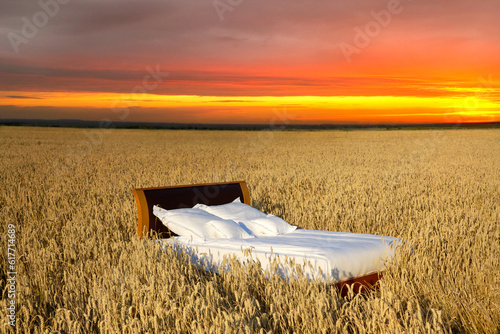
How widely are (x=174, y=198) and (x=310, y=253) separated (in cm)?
256

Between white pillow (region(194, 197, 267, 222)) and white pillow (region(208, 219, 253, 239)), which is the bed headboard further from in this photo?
white pillow (region(208, 219, 253, 239))

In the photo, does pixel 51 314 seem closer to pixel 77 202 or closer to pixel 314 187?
pixel 77 202

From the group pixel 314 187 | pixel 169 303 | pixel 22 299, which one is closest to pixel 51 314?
pixel 22 299

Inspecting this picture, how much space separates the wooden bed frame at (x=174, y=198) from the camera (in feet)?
18.8

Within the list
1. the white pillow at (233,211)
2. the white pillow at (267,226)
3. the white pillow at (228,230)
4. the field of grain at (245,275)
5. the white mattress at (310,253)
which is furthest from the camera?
the white pillow at (233,211)

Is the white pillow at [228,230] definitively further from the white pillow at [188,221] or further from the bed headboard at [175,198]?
the bed headboard at [175,198]

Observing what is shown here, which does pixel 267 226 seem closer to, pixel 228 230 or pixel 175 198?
pixel 228 230

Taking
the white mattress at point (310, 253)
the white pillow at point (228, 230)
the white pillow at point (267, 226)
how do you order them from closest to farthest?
the white mattress at point (310, 253) < the white pillow at point (228, 230) < the white pillow at point (267, 226)

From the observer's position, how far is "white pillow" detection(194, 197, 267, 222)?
19.9 feet

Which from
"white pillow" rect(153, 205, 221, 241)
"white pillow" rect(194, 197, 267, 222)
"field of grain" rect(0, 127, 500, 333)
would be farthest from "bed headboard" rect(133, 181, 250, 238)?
"field of grain" rect(0, 127, 500, 333)

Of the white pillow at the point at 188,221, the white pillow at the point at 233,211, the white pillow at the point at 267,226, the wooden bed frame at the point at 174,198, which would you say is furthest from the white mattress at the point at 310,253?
the white pillow at the point at 233,211

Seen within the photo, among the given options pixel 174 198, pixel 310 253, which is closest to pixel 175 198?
pixel 174 198

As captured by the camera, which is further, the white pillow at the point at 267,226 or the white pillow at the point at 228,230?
the white pillow at the point at 267,226

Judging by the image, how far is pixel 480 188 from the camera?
10602mm
